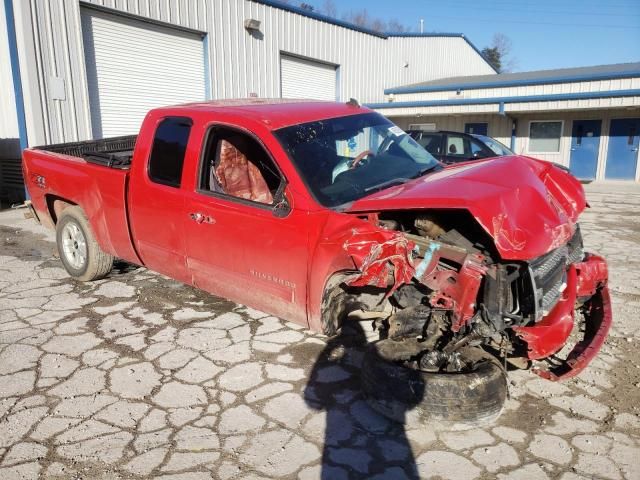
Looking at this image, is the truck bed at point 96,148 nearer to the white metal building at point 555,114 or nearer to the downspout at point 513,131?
the white metal building at point 555,114

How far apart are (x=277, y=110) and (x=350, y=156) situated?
0.71 meters

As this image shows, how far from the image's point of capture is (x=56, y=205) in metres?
5.82

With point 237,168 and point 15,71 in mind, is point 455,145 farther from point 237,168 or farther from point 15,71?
point 15,71

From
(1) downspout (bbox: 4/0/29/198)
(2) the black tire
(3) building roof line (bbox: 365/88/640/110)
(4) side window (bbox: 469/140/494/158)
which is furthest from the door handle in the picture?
(3) building roof line (bbox: 365/88/640/110)

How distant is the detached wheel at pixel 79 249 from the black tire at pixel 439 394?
3.64 m

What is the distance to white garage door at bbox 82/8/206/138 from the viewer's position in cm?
1109

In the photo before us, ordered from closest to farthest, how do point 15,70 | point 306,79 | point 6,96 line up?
point 15,70
point 6,96
point 306,79

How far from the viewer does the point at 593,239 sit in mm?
8180

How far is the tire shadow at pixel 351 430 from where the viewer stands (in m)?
2.70

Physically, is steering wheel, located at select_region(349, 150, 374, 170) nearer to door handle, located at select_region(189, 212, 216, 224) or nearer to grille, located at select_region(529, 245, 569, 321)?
door handle, located at select_region(189, 212, 216, 224)

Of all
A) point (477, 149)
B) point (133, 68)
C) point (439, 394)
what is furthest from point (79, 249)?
point (477, 149)

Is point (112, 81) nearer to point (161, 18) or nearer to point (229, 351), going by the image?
point (161, 18)

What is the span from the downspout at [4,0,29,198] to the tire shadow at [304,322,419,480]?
9133 mm

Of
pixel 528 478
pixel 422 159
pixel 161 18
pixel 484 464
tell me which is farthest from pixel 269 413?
pixel 161 18
